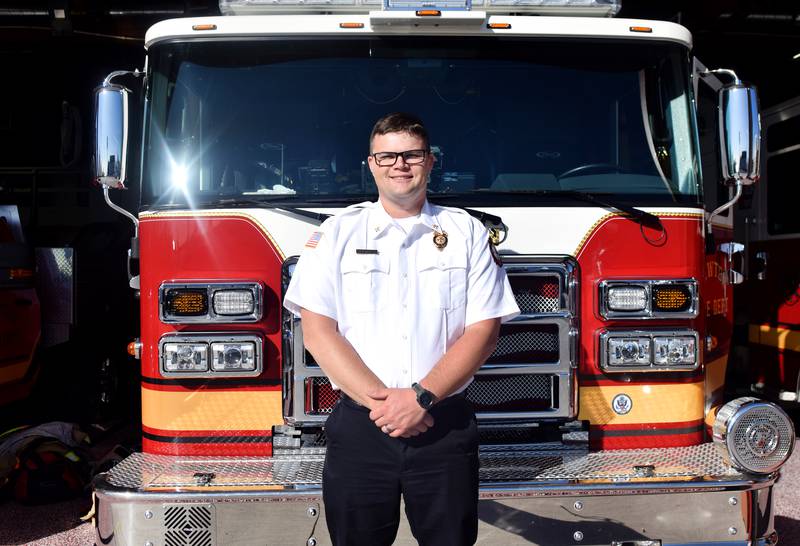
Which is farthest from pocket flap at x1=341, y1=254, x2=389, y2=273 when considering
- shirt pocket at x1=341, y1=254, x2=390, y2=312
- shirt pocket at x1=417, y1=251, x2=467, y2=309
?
shirt pocket at x1=417, y1=251, x2=467, y2=309

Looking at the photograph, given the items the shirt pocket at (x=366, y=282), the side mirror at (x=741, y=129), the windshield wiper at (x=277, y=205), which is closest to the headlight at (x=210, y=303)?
the windshield wiper at (x=277, y=205)

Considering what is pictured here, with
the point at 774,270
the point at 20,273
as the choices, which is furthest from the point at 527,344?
the point at 774,270

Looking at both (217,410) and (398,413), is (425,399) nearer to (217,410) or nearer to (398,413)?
(398,413)

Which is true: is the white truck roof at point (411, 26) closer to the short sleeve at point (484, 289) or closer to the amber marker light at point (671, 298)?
the amber marker light at point (671, 298)

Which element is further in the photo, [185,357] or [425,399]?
[185,357]

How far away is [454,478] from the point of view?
2354 mm

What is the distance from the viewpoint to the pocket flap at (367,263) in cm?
245

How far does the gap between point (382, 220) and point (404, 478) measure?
75 centimetres

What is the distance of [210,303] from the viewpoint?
3.25 metres

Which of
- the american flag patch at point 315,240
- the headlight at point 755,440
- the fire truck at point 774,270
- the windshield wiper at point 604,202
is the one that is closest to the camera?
the american flag patch at point 315,240

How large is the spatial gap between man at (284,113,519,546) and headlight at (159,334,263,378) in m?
0.81

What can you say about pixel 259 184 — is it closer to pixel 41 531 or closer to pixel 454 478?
pixel 454 478

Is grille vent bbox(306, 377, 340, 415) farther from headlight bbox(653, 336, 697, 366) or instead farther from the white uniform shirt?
headlight bbox(653, 336, 697, 366)

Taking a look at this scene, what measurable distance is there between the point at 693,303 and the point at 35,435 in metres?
3.83
